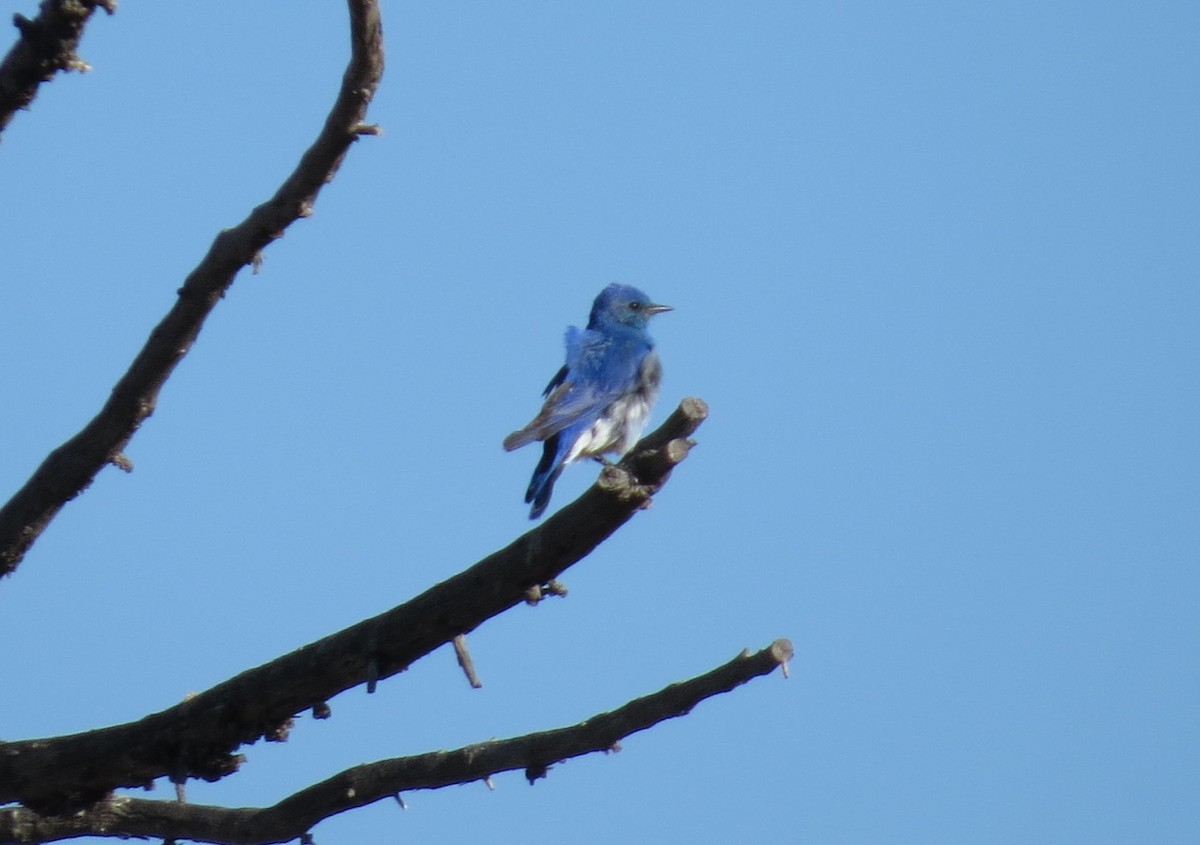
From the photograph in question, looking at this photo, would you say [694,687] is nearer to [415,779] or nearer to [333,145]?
[415,779]

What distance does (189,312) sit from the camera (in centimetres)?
527

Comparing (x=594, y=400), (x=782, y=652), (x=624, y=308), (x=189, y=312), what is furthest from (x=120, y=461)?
(x=624, y=308)

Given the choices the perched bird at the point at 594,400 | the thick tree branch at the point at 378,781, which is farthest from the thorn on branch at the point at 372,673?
the perched bird at the point at 594,400

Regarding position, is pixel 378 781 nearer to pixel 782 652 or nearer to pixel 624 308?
pixel 782 652

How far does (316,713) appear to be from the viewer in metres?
5.35

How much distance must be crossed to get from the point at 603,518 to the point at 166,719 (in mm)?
1646

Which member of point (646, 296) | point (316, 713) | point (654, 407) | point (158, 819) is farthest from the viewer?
point (646, 296)

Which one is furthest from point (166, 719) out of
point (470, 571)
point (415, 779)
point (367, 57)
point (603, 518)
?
point (367, 57)

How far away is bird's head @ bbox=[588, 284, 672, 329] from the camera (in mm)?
11086

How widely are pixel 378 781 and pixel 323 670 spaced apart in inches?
22.8

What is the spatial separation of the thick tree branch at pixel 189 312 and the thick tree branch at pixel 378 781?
35.9 inches

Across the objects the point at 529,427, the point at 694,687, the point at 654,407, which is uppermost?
the point at 654,407

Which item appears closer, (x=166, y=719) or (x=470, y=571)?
(x=470, y=571)

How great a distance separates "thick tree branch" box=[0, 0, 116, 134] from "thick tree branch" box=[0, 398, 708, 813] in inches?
71.8
